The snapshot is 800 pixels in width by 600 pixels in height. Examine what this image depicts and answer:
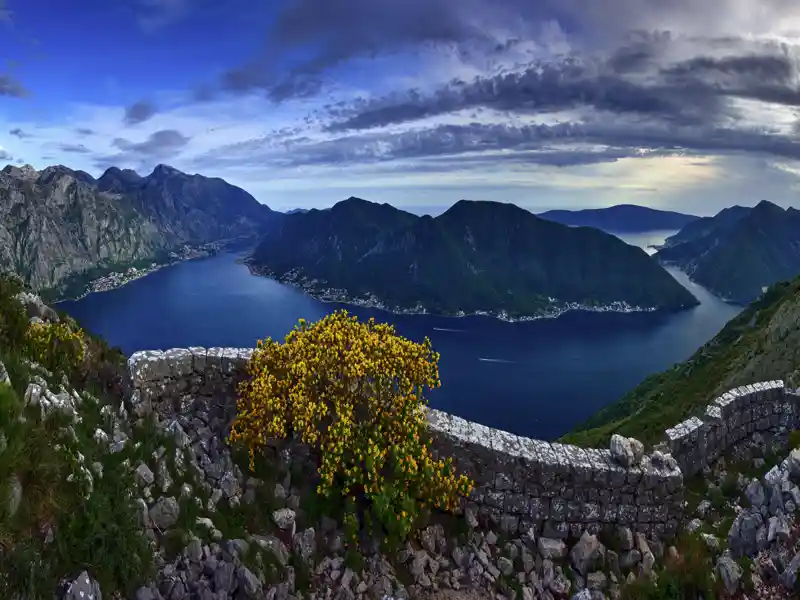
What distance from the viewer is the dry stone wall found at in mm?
10562

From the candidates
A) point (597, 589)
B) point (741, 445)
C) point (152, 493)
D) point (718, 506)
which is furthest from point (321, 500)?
point (741, 445)

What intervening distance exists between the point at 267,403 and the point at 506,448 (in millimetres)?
4724

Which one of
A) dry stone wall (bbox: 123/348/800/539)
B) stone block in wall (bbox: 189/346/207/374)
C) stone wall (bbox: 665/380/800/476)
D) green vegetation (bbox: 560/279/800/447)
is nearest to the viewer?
dry stone wall (bbox: 123/348/800/539)

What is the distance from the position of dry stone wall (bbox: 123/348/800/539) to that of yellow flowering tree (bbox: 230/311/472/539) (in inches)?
20.7

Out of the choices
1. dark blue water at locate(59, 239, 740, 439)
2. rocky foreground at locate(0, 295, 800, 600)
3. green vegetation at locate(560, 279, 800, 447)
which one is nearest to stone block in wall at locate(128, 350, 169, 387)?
rocky foreground at locate(0, 295, 800, 600)

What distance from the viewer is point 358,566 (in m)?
9.30

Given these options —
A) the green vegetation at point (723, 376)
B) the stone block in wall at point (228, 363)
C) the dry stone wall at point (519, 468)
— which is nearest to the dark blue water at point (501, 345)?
the green vegetation at point (723, 376)

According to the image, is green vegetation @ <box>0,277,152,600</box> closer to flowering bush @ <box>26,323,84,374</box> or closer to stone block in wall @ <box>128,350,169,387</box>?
flowering bush @ <box>26,323,84,374</box>

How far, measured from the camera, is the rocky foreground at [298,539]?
8094 millimetres

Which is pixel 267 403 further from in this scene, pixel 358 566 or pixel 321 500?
pixel 358 566

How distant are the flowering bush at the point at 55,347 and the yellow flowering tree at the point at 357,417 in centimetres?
316

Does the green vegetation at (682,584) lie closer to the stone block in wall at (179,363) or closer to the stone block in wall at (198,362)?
the stone block in wall at (198,362)

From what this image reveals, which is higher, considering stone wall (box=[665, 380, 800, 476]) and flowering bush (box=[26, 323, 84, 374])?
flowering bush (box=[26, 323, 84, 374])

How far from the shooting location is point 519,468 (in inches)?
415
